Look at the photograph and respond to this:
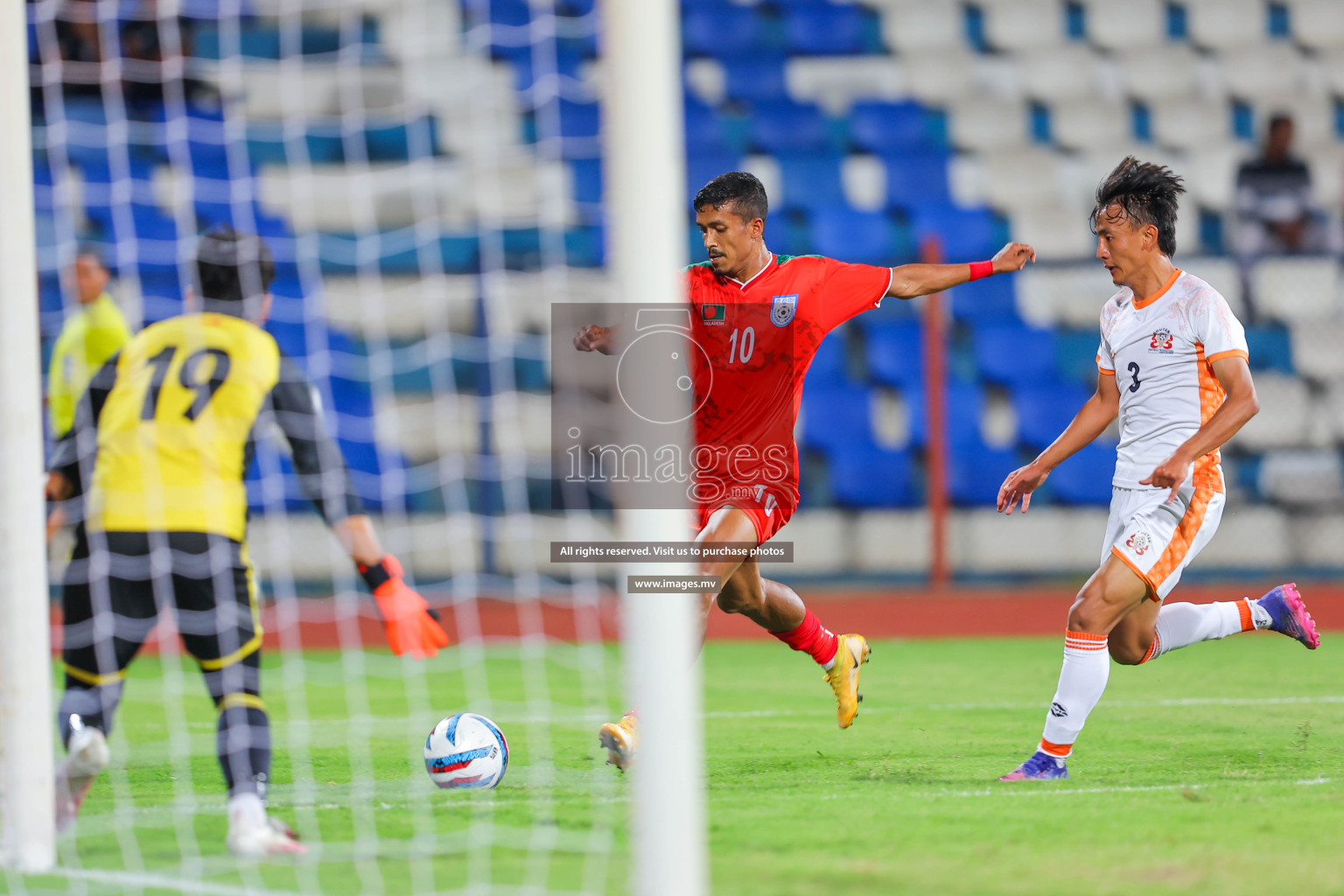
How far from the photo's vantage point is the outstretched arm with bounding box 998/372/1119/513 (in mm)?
5074

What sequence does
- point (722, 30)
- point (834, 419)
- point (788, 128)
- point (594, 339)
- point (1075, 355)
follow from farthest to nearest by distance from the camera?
point (722, 30), point (788, 128), point (1075, 355), point (834, 419), point (594, 339)

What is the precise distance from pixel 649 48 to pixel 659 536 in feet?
3.04

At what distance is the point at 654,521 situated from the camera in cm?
275

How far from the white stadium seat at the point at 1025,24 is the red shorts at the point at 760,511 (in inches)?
399

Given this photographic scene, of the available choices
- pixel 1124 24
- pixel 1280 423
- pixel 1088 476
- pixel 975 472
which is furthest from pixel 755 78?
pixel 1280 423

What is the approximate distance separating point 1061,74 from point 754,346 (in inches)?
386

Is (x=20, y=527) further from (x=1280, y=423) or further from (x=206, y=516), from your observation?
Answer: (x=1280, y=423)

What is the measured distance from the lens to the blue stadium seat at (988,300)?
468 inches

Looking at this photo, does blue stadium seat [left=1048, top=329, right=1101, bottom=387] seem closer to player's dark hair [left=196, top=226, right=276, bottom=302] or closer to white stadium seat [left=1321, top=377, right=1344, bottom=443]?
white stadium seat [left=1321, top=377, right=1344, bottom=443]

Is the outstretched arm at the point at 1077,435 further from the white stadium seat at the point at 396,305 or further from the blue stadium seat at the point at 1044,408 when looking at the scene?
the blue stadium seat at the point at 1044,408

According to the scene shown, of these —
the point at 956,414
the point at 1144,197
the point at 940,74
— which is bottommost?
the point at 956,414

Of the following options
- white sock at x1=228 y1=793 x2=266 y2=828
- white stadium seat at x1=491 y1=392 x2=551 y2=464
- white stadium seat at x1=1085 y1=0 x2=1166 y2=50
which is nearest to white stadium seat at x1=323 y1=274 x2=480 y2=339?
white stadium seat at x1=491 y1=392 x2=551 y2=464

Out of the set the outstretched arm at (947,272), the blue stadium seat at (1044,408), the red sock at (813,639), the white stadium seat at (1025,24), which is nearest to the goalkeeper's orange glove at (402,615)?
the red sock at (813,639)

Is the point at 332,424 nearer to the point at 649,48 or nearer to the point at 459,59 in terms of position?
the point at 459,59
